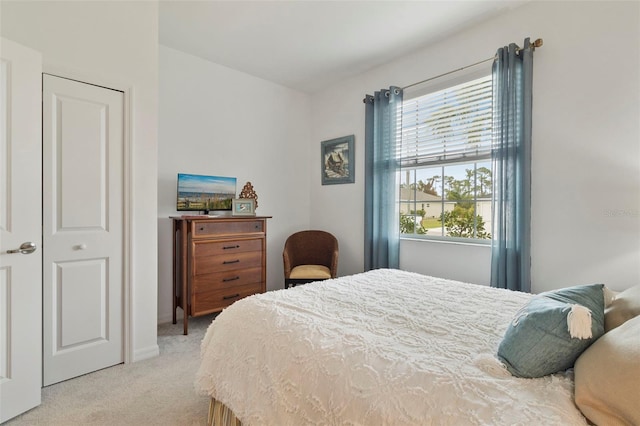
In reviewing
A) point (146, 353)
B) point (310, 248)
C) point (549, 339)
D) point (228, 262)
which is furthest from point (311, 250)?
point (549, 339)

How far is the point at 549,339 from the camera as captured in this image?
94 cm

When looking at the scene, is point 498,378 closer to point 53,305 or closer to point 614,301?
point 614,301

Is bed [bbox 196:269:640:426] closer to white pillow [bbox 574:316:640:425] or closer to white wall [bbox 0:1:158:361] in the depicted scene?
white pillow [bbox 574:316:640:425]

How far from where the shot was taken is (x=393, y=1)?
2543mm

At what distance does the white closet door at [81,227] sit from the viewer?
2100mm

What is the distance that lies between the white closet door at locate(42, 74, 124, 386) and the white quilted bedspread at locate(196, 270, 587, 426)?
117 centimetres

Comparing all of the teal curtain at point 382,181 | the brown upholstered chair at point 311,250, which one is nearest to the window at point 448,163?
the teal curtain at point 382,181

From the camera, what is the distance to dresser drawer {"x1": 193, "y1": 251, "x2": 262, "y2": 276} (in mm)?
2984

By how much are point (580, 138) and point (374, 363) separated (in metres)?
2.42

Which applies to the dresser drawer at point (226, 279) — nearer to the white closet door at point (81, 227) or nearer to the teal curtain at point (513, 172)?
the white closet door at point (81, 227)

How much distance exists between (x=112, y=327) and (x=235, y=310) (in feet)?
4.44

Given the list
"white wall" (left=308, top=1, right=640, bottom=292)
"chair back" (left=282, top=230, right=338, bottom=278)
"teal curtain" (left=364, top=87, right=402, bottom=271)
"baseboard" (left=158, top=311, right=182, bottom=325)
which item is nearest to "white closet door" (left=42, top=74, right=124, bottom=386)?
"baseboard" (left=158, top=311, right=182, bottom=325)

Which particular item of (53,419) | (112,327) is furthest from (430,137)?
(53,419)

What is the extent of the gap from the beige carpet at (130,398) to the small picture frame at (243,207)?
4.83 feet
